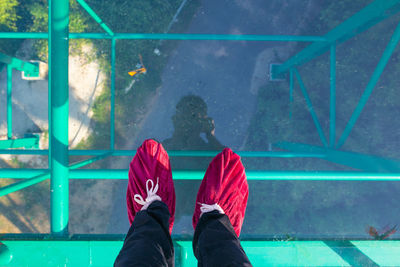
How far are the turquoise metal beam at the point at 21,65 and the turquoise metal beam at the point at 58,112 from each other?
1721 millimetres

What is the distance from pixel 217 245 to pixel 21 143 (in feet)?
8.97

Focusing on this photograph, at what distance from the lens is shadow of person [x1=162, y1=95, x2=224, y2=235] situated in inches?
139

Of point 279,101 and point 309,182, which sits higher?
point 279,101

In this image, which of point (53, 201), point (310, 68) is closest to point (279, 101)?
point (310, 68)

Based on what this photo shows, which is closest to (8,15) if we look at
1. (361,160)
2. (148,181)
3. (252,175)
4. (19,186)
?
(19,186)

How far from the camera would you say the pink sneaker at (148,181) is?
6.54 feet

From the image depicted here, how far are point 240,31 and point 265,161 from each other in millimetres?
1908

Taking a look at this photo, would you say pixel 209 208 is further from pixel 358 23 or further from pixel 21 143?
pixel 21 143

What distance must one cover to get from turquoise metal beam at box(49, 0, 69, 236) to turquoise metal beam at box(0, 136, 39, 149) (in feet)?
5.18

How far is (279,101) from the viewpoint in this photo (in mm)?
3561

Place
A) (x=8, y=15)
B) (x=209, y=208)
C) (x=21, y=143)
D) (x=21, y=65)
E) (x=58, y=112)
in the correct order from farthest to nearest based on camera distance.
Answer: (x=8, y=15)
(x=21, y=65)
(x=21, y=143)
(x=209, y=208)
(x=58, y=112)

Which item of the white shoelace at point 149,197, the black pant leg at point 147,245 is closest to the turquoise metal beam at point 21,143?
the white shoelace at point 149,197

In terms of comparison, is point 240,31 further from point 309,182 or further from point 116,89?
point 309,182

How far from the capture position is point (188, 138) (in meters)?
3.55
